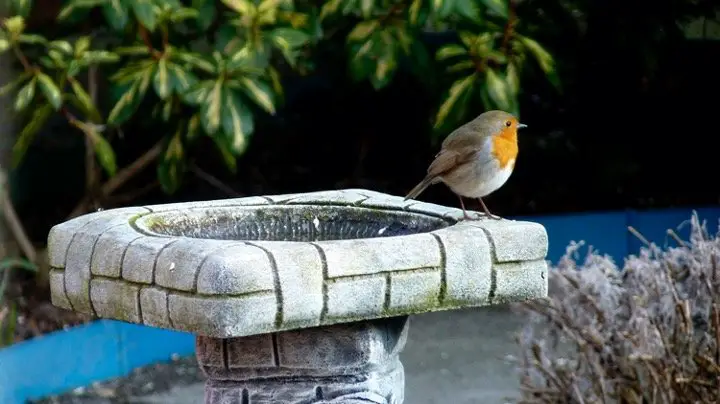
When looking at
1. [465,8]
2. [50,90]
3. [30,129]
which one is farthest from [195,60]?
[465,8]

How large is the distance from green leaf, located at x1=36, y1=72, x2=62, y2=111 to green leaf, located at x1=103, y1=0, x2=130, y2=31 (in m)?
0.38

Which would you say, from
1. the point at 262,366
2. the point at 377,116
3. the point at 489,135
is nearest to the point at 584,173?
the point at 377,116

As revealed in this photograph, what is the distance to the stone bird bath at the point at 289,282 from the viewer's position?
2.04 meters

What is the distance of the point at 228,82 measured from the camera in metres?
3.99

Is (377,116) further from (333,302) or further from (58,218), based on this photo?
(333,302)

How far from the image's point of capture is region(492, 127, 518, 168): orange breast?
2.85 metres

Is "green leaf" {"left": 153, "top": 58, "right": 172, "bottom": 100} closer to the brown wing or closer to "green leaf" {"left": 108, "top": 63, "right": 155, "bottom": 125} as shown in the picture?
"green leaf" {"left": 108, "top": 63, "right": 155, "bottom": 125}

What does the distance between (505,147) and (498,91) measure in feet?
5.19

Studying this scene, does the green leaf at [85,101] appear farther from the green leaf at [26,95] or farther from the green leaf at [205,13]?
the green leaf at [205,13]

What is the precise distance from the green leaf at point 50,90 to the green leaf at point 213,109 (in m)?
0.57

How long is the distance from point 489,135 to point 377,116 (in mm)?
3504

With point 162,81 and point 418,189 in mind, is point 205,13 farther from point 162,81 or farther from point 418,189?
point 418,189

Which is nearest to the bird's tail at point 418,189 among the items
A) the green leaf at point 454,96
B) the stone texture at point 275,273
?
the stone texture at point 275,273

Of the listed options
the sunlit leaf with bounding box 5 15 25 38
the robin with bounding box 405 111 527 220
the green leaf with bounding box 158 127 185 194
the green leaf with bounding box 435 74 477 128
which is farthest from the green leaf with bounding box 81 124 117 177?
the robin with bounding box 405 111 527 220
